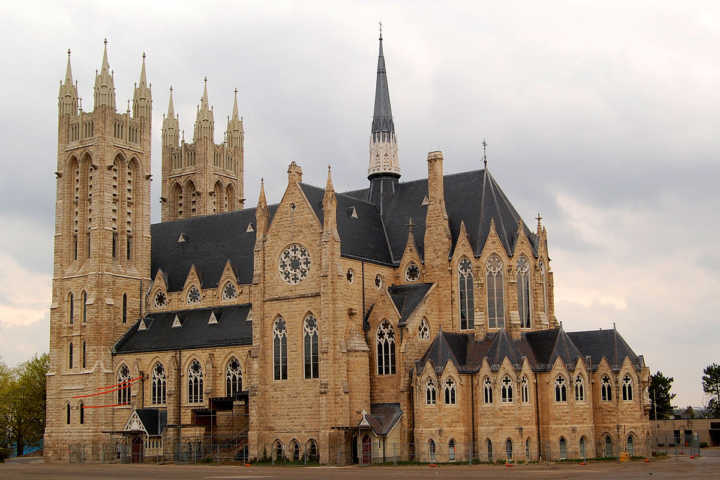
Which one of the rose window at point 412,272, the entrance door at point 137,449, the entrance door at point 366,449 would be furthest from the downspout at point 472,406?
the entrance door at point 137,449

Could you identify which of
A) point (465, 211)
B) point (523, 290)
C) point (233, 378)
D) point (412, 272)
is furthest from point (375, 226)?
point (233, 378)

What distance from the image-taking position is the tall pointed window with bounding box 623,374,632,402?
6488 cm

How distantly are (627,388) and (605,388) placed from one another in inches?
56.3

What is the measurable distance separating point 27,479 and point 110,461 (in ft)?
93.7

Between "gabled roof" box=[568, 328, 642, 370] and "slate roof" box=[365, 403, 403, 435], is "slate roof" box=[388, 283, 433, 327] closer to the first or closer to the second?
"slate roof" box=[365, 403, 403, 435]

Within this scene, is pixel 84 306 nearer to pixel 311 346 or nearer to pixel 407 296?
pixel 311 346

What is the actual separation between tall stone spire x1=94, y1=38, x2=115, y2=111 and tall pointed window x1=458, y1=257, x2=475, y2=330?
37760 mm

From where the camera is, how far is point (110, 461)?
79.3 metres

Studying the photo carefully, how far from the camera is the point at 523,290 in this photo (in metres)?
70.8

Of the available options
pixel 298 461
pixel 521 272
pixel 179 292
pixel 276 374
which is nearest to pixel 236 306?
pixel 179 292

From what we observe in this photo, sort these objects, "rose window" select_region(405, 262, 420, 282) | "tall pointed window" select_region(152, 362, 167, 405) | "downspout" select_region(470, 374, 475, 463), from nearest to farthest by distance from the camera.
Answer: "downspout" select_region(470, 374, 475, 463), "rose window" select_region(405, 262, 420, 282), "tall pointed window" select_region(152, 362, 167, 405)

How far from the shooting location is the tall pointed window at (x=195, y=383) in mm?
78438

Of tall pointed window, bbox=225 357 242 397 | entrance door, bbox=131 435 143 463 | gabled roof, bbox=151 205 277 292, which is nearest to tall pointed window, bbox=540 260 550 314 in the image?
tall pointed window, bbox=225 357 242 397

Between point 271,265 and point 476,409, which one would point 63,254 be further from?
point 476,409
